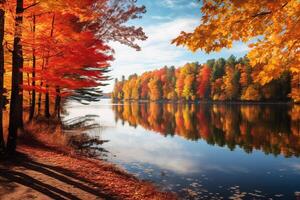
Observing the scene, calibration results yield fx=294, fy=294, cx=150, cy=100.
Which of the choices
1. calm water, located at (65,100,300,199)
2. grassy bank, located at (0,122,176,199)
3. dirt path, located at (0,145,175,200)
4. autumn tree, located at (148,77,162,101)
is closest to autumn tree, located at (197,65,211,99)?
autumn tree, located at (148,77,162,101)

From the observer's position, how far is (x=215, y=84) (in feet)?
361

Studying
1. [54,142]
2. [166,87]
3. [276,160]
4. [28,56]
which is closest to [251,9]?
[54,142]

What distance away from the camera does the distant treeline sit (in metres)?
88.4

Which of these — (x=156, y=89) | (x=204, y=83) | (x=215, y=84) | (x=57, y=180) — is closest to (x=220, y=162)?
(x=57, y=180)

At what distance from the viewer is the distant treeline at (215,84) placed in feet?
290

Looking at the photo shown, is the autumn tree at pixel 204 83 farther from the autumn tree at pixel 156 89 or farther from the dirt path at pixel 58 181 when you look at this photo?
the dirt path at pixel 58 181

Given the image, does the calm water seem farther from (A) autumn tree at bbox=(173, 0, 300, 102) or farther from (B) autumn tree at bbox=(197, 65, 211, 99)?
(B) autumn tree at bbox=(197, 65, 211, 99)

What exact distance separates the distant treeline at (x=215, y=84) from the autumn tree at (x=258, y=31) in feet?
221

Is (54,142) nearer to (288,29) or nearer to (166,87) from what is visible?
(288,29)

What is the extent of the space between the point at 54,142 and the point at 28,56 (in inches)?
266

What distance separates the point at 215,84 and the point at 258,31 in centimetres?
10536

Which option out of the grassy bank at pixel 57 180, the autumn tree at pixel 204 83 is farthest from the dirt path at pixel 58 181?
the autumn tree at pixel 204 83

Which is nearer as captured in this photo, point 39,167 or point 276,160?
point 39,167

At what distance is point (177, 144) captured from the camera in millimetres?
23797
